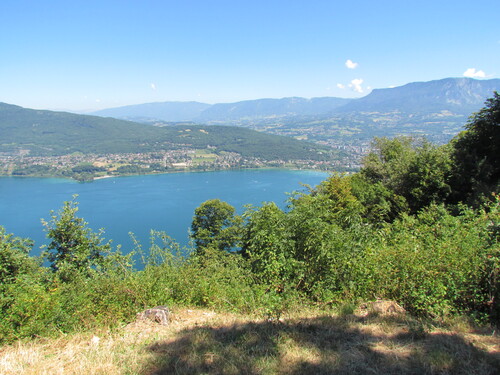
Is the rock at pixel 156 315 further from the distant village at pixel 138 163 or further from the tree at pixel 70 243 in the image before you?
the distant village at pixel 138 163

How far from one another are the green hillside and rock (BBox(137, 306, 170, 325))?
300 ft

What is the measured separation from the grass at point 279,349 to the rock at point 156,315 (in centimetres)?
21

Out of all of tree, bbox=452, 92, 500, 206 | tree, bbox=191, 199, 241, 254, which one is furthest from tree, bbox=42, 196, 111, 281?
tree, bbox=452, 92, 500, 206

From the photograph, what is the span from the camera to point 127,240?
99.4ft

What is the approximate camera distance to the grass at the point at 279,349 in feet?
8.20

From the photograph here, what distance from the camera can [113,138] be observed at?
12119 cm

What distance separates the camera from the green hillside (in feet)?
337

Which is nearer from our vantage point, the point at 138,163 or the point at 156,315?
the point at 156,315

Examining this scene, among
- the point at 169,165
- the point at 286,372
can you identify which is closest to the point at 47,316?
the point at 286,372

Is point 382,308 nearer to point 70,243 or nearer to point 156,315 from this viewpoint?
point 156,315

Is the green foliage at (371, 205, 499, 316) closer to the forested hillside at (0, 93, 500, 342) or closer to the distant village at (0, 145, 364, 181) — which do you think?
the forested hillside at (0, 93, 500, 342)

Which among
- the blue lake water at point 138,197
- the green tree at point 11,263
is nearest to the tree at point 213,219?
the blue lake water at point 138,197

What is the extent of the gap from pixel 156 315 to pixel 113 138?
432 feet

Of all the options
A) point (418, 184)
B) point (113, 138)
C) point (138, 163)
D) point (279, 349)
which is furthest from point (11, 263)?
point (113, 138)
